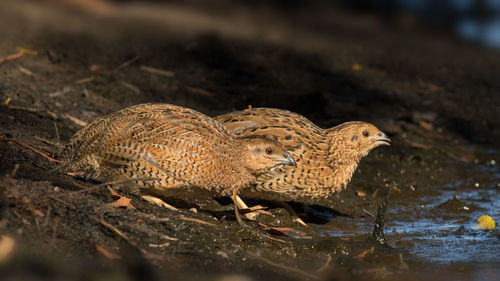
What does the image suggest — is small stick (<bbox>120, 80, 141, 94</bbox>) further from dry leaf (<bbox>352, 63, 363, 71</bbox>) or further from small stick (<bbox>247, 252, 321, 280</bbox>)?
small stick (<bbox>247, 252, 321, 280</bbox>)

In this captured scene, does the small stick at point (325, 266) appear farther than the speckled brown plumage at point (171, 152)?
No

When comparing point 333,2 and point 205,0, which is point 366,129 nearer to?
point 205,0

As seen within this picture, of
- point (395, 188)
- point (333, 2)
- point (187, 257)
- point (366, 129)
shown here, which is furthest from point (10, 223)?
point (333, 2)

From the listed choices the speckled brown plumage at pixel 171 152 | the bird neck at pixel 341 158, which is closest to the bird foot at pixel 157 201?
the speckled brown plumage at pixel 171 152

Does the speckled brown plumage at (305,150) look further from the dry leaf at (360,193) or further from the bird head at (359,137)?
the dry leaf at (360,193)

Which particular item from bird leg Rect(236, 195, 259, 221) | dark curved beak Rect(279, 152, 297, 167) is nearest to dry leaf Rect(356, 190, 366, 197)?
bird leg Rect(236, 195, 259, 221)

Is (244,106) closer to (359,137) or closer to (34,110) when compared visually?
(359,137)

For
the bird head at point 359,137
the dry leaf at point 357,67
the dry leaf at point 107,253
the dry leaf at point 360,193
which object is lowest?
the dry leaf at point 107,253
